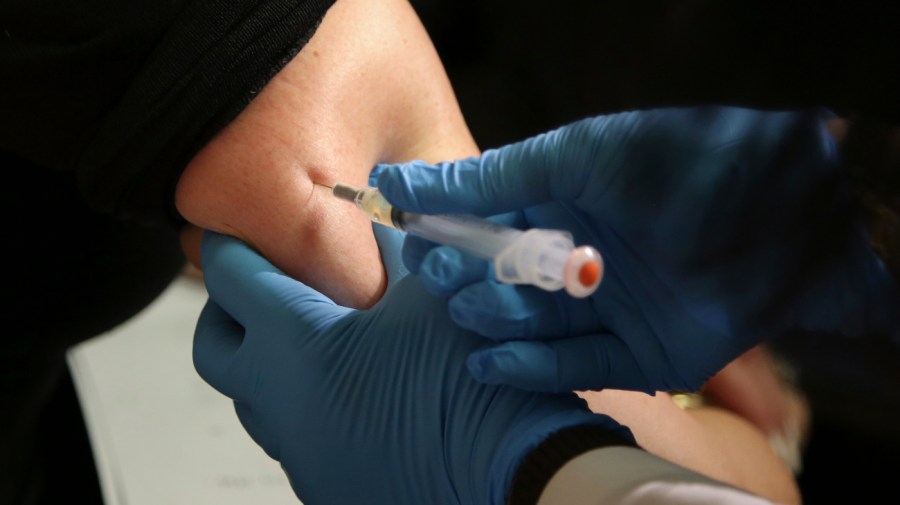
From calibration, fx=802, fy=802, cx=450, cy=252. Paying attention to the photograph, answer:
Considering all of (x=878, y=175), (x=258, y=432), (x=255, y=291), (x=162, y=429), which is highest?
(x=878, y=175)

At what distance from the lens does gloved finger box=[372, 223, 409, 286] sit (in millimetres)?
737

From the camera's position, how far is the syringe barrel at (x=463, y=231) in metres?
0.54

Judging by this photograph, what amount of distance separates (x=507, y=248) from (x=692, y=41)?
0.58ft

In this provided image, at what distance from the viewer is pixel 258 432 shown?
703 millimetres

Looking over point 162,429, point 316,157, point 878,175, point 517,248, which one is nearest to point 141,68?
point 316,157

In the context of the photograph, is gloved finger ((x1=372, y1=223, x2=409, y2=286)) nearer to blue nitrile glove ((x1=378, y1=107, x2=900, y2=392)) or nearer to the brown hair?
blue nitrile glove ((x1=378, y1=107, x2=900, y2=392))

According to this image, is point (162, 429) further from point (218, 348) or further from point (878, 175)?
point (878, 175)

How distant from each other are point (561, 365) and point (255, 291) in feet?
0.94

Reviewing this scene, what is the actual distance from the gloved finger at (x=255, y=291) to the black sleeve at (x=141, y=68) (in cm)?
9

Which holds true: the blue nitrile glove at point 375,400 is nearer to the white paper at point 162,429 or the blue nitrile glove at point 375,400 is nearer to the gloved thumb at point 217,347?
the gloved thumb at point 217,347

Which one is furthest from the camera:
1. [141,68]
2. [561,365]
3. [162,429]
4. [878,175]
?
[162,429]

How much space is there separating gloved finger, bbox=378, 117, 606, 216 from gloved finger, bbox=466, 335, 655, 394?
4.1 inches

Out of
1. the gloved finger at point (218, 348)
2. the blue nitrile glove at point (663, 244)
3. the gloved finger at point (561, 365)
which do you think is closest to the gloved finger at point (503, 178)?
the blue nitrile glove at point (663, 244)

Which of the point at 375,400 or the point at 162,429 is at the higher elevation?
the point at 375,400
